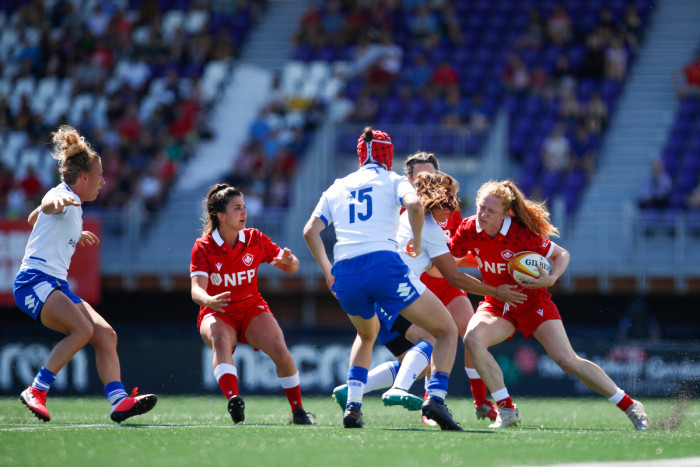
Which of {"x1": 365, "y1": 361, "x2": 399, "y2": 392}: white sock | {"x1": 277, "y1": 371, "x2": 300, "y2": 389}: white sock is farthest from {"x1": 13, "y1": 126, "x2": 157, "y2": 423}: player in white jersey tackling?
{"x1": 365, "y1": 361, "x2": 399, "y2": 392}: white sock

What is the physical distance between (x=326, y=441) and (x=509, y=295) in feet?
6.58

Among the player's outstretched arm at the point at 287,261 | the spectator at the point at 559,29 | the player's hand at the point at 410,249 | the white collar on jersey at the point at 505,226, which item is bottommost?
the player's outstretched arm at the point at 287,261

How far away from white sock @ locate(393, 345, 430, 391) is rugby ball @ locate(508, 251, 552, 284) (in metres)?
0.96

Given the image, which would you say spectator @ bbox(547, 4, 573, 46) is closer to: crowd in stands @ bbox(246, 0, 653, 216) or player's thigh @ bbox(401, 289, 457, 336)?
crowd in stands @ bbox(246, 0, 653, 216)

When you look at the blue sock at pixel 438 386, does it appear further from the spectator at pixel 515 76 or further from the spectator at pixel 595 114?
the spectator at pixel 515 76

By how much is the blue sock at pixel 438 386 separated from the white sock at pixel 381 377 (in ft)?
3.46

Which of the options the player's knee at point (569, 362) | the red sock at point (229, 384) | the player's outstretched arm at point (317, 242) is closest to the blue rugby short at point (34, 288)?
the red sock at point (229, 384)

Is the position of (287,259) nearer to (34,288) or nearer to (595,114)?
(34,288)

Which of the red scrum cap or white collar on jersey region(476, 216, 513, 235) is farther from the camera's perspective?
white collar on jersey region(476, 216, 513, 235)

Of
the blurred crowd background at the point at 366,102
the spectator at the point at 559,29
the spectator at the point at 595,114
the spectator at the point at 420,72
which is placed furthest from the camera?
the spectator at the point at 559,29

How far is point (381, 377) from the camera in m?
7.58

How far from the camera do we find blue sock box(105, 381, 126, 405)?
6.91 meters

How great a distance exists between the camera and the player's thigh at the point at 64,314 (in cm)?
694

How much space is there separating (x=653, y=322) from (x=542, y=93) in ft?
16.0
